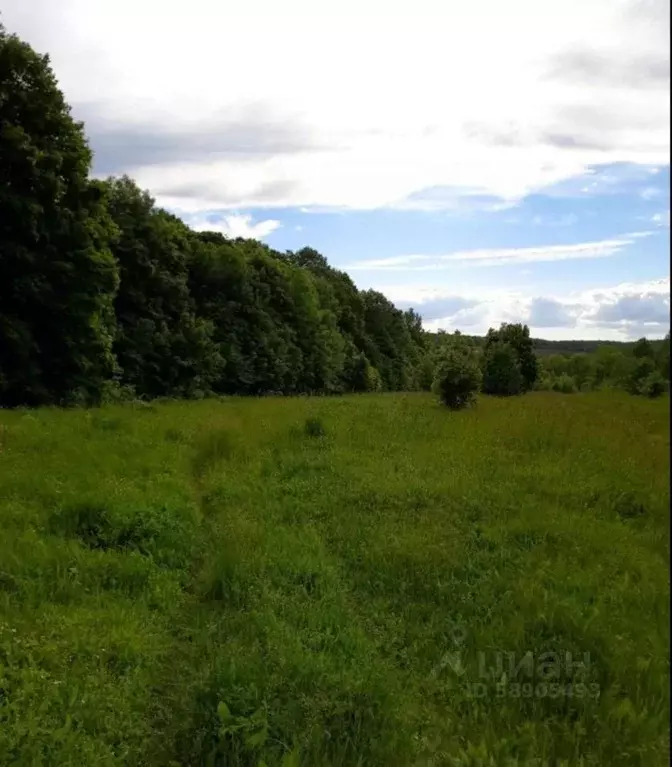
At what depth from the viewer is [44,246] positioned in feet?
77.5

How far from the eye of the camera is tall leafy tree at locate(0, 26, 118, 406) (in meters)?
22.6

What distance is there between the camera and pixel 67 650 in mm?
5516

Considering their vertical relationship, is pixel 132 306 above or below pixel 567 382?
above

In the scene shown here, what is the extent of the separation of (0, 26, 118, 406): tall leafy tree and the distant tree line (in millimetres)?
42

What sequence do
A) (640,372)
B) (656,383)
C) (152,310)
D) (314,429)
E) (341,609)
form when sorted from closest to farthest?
(656,383), (640,372), (341,609), (314,429), (152,310)

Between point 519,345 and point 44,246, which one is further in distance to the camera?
point 519,345

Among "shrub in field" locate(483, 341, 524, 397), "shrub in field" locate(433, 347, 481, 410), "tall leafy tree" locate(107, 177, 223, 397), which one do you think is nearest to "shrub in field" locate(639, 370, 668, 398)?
"shrub in field" locate(433, 347, 481, 410)

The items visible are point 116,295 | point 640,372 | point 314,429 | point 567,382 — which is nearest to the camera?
point 640,372

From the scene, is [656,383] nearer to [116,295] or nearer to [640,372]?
[640,372]

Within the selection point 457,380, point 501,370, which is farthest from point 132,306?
point 501,370

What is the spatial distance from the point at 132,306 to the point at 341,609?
105 ft

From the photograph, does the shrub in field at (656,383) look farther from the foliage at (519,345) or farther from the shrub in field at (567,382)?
the foliage at (519,345)

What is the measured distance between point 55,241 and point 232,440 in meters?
12.6

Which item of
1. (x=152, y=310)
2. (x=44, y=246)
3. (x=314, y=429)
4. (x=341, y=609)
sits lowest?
(x=341, y=609)
